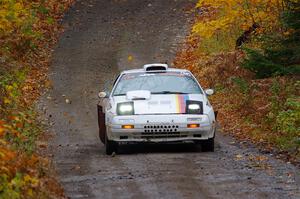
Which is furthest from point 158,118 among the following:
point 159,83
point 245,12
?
point 245,12

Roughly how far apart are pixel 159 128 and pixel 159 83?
1.60 meters

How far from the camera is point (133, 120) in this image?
14070 mm

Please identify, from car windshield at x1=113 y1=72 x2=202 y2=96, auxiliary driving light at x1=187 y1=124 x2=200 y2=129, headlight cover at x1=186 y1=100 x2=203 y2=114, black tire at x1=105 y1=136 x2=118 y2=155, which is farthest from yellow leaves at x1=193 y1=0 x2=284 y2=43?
black tire at x1=105 y1=136 x2=118 y2=155

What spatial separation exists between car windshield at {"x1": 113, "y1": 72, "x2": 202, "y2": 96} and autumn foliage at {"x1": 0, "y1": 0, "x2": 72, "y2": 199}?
201 centimetres

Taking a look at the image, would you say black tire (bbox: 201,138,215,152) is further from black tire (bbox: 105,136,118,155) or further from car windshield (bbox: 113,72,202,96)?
black tire (bbox: 105,136,118,155)

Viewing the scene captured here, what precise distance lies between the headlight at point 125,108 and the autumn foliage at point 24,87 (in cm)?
163

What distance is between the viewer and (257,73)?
20984mm

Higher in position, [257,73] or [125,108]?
[125,108]

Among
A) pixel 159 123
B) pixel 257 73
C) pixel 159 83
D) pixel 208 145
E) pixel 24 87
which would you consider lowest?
pixel 24 87

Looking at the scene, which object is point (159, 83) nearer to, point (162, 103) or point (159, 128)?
point (162, 103)

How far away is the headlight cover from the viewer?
1423cm

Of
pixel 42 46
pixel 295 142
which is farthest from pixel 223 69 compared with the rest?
pixel 295 142

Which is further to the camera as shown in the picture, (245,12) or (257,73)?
(245,12)

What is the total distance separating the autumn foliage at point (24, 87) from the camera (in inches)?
338
